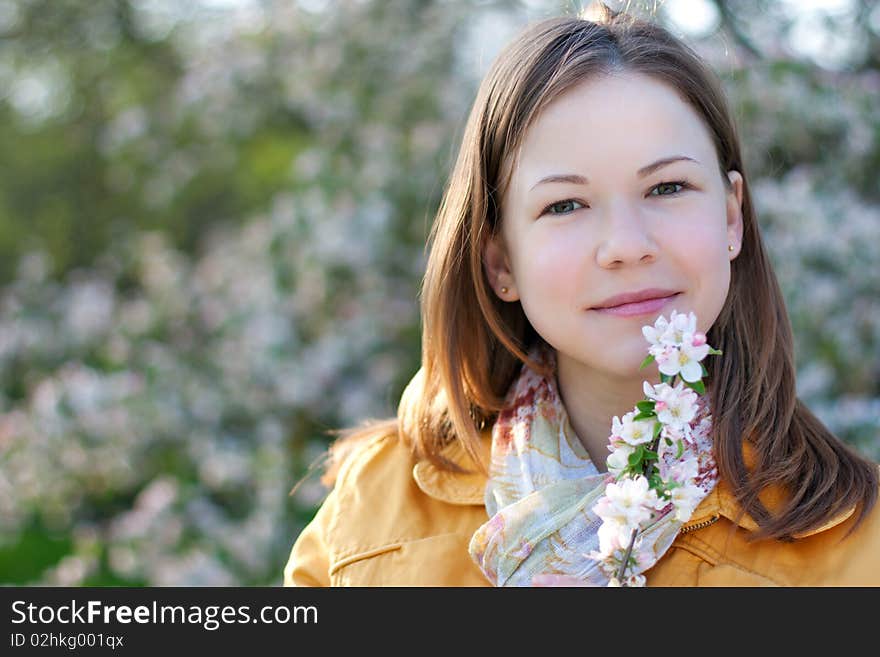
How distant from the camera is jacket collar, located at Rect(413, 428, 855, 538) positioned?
1.80m

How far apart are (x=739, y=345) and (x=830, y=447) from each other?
248 millimetres

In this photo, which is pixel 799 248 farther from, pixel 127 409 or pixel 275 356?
pixel 127 409

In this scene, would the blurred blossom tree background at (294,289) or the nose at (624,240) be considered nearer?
the nose at (624,240)

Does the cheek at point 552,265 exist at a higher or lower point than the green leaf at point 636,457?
higher

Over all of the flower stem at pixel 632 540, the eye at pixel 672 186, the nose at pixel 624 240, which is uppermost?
the eye at pixel 672 186

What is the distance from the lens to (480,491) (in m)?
2.09

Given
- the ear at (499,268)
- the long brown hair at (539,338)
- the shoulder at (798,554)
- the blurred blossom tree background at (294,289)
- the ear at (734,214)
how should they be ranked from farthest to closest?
the blurred blossom tree background at (294,289), the ear at (499,268), the ear at (734,214), the long brown hair at (539,338), the shoulder at (798,554)

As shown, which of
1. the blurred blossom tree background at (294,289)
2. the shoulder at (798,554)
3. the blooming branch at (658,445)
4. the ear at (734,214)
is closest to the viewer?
the blooming branch at (658,445)

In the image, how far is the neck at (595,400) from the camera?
2041mm

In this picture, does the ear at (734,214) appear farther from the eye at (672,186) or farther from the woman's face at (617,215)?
the eye at (672,186)

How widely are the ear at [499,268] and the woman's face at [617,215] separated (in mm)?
191

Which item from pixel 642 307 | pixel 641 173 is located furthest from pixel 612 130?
pixel 642 307

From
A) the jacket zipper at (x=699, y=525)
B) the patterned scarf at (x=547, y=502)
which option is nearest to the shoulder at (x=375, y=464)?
the patterned scarf at (x=547, y=502)
